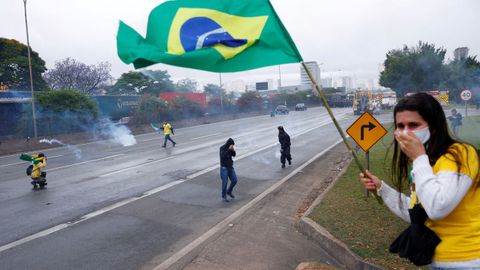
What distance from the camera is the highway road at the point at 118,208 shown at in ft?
19.7

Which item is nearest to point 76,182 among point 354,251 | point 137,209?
point 137,209

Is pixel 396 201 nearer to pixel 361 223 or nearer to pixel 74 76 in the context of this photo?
pixel 361 223

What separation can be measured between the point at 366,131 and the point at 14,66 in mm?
41265

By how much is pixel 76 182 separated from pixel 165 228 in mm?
6114

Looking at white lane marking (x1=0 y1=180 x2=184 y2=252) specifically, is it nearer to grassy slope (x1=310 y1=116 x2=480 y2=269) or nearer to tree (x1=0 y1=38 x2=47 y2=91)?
grassy slope (x1=310 y1=116 x2=480 y2=269)

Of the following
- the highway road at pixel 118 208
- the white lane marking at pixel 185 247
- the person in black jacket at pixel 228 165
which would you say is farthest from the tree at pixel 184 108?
the person in black jacket at pixel 228 165

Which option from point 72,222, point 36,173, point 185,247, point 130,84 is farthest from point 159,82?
point 185,247

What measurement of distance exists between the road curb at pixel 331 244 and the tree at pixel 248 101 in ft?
183

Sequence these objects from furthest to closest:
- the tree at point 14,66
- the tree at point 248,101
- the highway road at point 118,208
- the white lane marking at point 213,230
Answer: the tree at point 248,101 < the tree at point 14,66 < the highway road at point 118,208 < the white lane marking at point 213,230

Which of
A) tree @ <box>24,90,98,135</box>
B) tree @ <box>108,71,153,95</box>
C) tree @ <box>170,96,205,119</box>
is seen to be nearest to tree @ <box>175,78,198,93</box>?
tree @ <box>108,71,153,95</box>

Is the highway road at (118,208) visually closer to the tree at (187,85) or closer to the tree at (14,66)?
the tree at (14,66)

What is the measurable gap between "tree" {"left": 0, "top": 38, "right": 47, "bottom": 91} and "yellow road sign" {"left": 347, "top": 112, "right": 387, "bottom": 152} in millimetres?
40029

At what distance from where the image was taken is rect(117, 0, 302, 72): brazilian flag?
13.0 ft

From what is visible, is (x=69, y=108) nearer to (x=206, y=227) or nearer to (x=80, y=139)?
(x=80, y=139)
